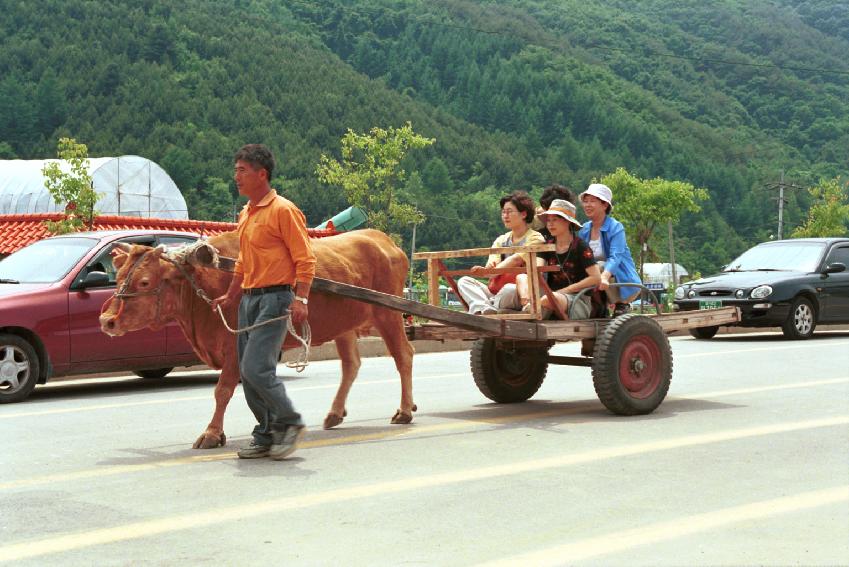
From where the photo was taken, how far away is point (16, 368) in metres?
12.6

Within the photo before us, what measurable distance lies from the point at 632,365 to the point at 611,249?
128cm

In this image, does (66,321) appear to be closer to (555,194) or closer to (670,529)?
(555,194)

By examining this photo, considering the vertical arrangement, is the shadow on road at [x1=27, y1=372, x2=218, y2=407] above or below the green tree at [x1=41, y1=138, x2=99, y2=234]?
below

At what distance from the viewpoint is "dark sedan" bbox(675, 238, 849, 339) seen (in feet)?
70.4

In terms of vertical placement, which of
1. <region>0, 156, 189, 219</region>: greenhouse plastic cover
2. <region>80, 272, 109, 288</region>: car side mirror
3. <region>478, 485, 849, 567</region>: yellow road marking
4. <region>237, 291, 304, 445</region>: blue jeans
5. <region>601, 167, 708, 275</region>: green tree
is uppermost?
<region>601, 167, 708, 275</region>: green tree

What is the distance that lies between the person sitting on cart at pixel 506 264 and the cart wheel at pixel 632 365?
1.01 meters

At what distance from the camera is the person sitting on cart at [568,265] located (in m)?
10.8

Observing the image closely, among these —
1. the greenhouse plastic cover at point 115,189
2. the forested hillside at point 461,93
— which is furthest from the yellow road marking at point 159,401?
the forested hillside at point 461,93

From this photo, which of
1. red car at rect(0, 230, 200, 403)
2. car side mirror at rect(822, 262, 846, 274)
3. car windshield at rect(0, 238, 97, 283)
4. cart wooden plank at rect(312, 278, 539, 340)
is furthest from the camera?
car side mirror at rect(822, 262, 846, 274)

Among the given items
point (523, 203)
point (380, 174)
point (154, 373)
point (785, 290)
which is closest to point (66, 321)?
point (154, 373)

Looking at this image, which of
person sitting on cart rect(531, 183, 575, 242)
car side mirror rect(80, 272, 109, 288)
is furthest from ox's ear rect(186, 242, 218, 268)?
car side mirror rect(80, 272, 109, 288)

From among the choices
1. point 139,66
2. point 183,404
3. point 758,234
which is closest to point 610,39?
point 758,234

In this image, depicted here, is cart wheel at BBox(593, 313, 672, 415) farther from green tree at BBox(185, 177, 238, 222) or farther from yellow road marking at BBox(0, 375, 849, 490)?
green tree at BBox(185, 177, 238, 222)

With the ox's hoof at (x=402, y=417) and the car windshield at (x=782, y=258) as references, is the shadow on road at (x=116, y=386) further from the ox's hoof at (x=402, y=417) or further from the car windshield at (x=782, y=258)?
the car windshield at (x=782, y=258)
